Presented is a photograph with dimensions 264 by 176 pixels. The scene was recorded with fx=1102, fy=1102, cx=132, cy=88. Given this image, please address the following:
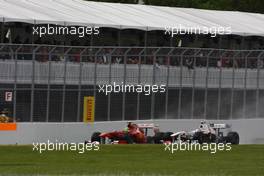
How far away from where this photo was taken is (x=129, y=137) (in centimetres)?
3350

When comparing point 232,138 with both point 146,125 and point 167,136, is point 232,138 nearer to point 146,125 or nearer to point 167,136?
point 167,136

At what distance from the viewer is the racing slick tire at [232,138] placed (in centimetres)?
3672

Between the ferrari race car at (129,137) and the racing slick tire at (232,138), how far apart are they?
2772 mm

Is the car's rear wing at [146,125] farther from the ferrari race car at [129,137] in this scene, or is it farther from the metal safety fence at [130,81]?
the metal safety fence at [130,81]

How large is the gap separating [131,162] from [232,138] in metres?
12.2

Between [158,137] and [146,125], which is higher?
[146,125]

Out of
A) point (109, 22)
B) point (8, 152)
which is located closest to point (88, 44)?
point (109, 22)

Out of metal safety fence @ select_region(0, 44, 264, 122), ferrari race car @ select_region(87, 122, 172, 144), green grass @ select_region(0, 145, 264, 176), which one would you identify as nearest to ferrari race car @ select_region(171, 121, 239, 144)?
ferrari race car @ select_region(87, 122, 172, 144)

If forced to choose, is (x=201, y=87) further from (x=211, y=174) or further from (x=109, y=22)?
(x=211, y=174)

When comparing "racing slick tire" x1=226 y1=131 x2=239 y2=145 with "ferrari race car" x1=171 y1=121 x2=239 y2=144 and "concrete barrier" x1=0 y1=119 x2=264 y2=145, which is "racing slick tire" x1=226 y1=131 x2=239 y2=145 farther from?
"concrete barrier" x1=0 y1=119 x2=264 y2=145

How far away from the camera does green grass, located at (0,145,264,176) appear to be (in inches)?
887

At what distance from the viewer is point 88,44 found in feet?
147

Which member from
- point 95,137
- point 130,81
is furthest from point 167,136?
point 95,137

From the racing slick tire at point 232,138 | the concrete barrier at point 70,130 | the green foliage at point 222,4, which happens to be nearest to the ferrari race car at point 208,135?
the racing slick tire at point 232,138
